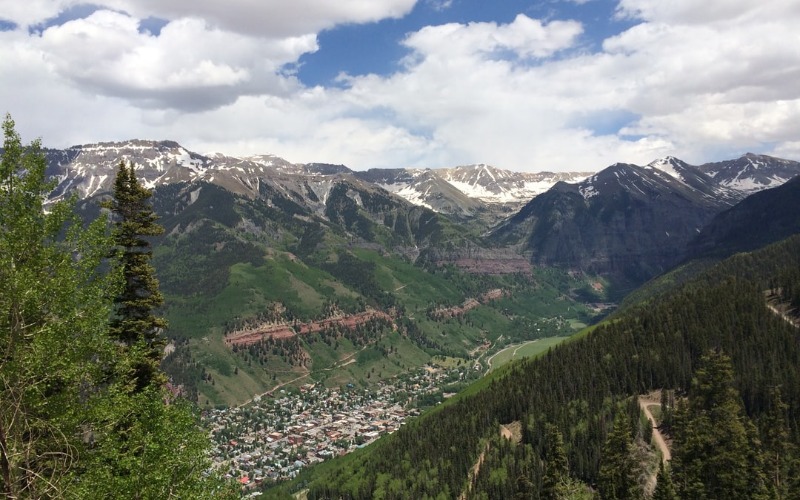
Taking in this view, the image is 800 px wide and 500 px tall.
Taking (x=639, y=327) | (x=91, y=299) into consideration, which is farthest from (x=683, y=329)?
(x=91, y=299)

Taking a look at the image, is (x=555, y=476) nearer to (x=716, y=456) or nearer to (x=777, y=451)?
(x=716, y=456)

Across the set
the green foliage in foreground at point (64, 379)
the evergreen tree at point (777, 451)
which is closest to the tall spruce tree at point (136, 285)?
the green foliage in foreground at point (64, 379)

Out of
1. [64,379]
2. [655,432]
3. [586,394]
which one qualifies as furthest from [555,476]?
[586,394]

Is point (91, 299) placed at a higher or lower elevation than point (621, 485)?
higher

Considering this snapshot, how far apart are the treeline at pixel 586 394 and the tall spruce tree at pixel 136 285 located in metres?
113

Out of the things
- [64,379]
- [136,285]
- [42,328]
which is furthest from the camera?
[136,285]

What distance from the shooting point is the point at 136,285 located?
42500mm

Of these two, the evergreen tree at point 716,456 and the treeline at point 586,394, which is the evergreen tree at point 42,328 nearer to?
the evergreen tree at point 716,456

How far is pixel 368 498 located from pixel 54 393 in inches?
6245

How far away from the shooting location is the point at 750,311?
6732 inches

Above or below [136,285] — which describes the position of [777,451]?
below

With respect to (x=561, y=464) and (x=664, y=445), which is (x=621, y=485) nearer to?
(x=561, y=464)

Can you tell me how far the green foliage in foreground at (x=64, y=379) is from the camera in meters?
23.2

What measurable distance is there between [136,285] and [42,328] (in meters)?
18.5
